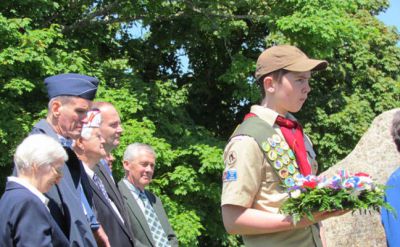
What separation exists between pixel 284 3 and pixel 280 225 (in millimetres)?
13802

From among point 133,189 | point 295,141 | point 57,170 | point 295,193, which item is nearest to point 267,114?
point 295,141

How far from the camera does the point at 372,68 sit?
20.9 metres

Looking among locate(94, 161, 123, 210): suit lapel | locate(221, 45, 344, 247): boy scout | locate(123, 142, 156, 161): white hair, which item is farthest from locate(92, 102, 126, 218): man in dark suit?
locate(221, 45, 344, 247): boy scout

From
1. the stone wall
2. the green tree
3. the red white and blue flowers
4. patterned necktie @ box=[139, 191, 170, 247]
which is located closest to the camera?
the red white and blue flowers

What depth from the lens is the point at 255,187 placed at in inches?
136

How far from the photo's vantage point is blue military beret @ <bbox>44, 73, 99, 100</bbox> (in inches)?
167

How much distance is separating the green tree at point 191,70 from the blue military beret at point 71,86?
9.58 meters

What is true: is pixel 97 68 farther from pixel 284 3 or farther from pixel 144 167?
pixel 144 167

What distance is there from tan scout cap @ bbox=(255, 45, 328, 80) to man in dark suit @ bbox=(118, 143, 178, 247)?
8.55 feet

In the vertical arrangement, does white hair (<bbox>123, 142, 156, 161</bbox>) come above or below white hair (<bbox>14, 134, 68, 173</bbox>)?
below

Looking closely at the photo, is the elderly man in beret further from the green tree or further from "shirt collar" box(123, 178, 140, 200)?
the green tree

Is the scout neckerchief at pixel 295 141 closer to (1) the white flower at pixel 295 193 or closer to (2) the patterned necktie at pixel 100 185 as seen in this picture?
(1) the white flower at pixel 295 193

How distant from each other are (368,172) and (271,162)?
4035 millimetres

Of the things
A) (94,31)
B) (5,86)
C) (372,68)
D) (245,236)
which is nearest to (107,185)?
(245,236)
